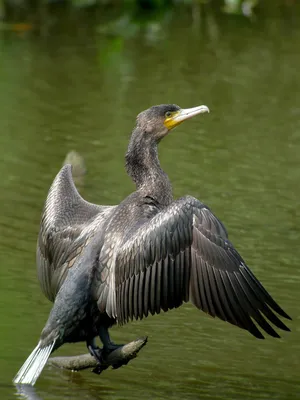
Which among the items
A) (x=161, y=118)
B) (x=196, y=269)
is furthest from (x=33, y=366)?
(x=161, y=118)

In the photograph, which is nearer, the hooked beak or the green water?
the green water

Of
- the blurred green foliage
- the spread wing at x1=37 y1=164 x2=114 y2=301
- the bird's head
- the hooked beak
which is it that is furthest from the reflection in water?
the blurred green foliage

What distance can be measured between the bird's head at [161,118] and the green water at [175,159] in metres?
1.62

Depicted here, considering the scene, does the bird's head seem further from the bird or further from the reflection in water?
the reflection in water

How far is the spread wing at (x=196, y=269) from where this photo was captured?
280 inches

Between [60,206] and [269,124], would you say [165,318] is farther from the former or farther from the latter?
[269,124]

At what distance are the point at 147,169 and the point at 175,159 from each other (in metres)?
4.56

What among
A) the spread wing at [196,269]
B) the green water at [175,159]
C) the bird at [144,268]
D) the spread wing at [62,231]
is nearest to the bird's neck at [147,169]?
the bird at [144,268]

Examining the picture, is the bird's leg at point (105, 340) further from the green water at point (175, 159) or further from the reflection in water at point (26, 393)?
the reflection in water at point (26, 393)

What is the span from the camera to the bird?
23.4ft

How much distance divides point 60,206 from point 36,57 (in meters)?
8.09

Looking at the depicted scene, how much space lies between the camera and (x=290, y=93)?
47.6ft

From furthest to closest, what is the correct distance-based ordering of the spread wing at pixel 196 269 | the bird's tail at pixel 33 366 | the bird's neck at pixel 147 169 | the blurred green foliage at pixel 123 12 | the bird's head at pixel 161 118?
the blurred green foliage at pixel 123 12
the bird's head at pixel 161 118
the bird's neck at pixel 147 169
the bird's tail at pixel 33 366
the spread wing at pixel 196 269

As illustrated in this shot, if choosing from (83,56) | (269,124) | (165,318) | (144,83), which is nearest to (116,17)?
(83,56)
